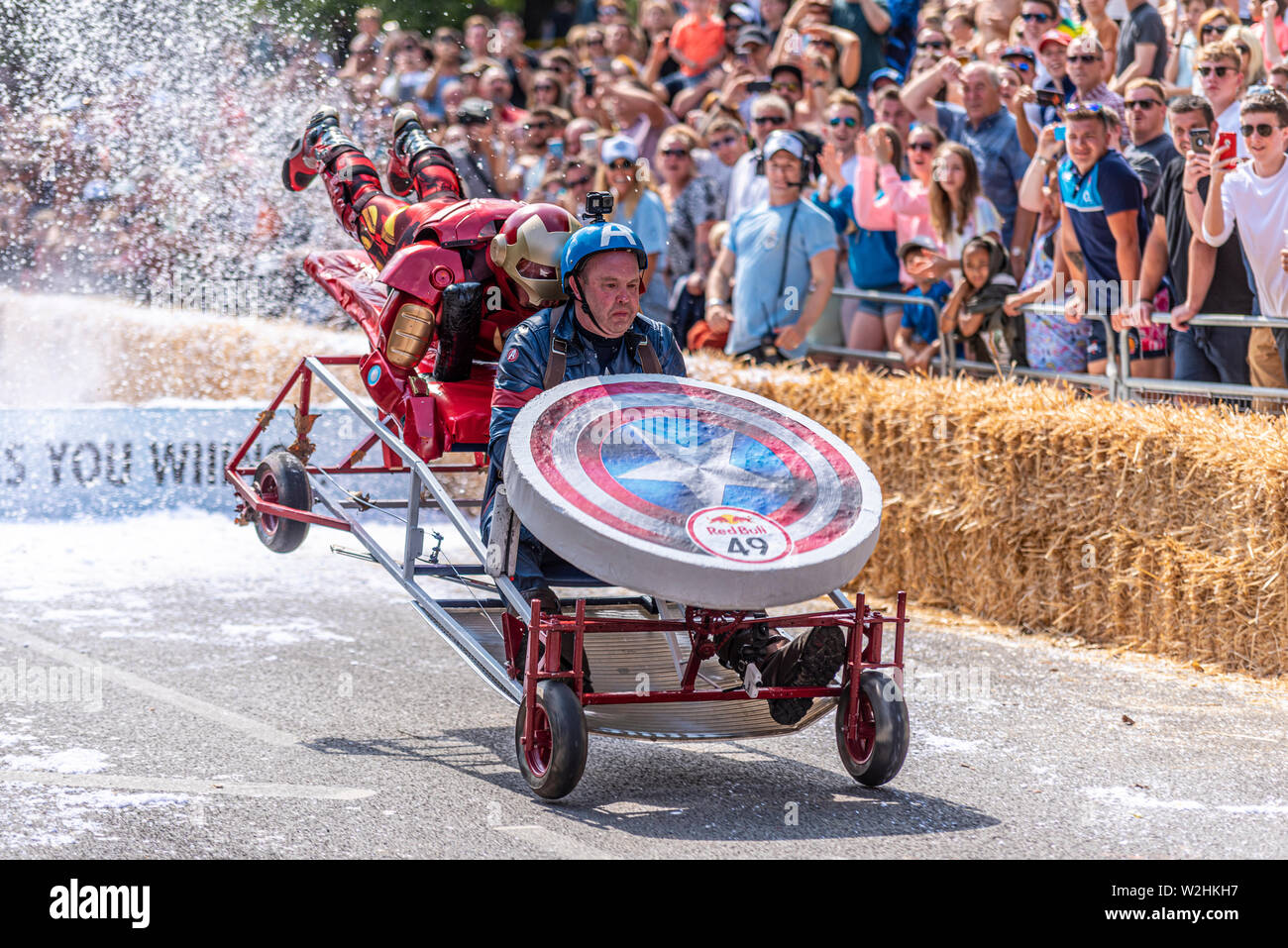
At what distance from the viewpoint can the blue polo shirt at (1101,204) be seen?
28.6 ft

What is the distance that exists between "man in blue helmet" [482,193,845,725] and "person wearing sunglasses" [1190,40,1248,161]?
165 inches

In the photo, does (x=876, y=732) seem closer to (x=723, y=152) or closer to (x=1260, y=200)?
(x=1260, y=200)

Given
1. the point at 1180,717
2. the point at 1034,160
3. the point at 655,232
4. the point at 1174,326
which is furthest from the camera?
the point at 655,232

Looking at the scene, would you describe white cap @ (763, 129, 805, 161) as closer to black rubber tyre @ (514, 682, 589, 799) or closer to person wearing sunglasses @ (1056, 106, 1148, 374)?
person wearing sunglasses @ (1056, 106, 1148, 374)

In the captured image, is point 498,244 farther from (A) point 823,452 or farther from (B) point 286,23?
(B) point 286,23

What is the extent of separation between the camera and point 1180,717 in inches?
254

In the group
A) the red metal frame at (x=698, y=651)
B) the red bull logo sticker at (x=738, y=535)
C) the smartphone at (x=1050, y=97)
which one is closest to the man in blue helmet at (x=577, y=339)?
the red metal frame at (x=698, y=651)

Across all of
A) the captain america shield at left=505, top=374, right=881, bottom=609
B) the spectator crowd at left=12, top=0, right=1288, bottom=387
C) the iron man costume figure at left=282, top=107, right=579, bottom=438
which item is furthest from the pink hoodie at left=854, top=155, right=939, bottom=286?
the captain america shield at left=505, top=374, right=881, bottom=609

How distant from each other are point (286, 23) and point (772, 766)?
32.2ft

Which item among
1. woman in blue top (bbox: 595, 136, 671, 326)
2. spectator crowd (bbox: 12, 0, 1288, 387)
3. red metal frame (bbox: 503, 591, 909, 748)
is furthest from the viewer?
woman in blue top (bbox: 595, 136, 671, 326)

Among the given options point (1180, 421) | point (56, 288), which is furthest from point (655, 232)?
point (56, 288)

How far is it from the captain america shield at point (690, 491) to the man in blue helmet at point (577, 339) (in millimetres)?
204

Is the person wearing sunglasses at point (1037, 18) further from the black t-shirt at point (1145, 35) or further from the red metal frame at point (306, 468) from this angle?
the red metal frame at point (306, 468)

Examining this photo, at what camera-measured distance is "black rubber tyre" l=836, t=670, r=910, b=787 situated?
17.7 feet
